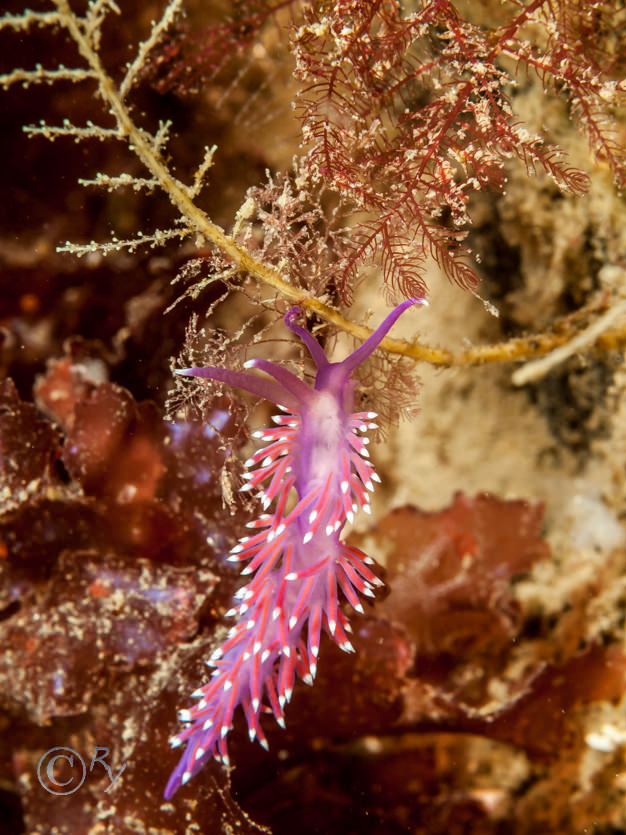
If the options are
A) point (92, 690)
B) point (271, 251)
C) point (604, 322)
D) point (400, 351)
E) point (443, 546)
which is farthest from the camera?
point (443, 546)

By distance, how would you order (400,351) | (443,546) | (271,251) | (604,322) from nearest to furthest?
(604,322) → (271,251) → (400,351) → (443,546)

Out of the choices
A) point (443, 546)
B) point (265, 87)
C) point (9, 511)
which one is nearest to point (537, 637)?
point (443, 546)

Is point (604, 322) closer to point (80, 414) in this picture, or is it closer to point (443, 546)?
point (443, 546)

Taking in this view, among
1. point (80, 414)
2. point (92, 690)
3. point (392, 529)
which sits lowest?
point (92, 690)
